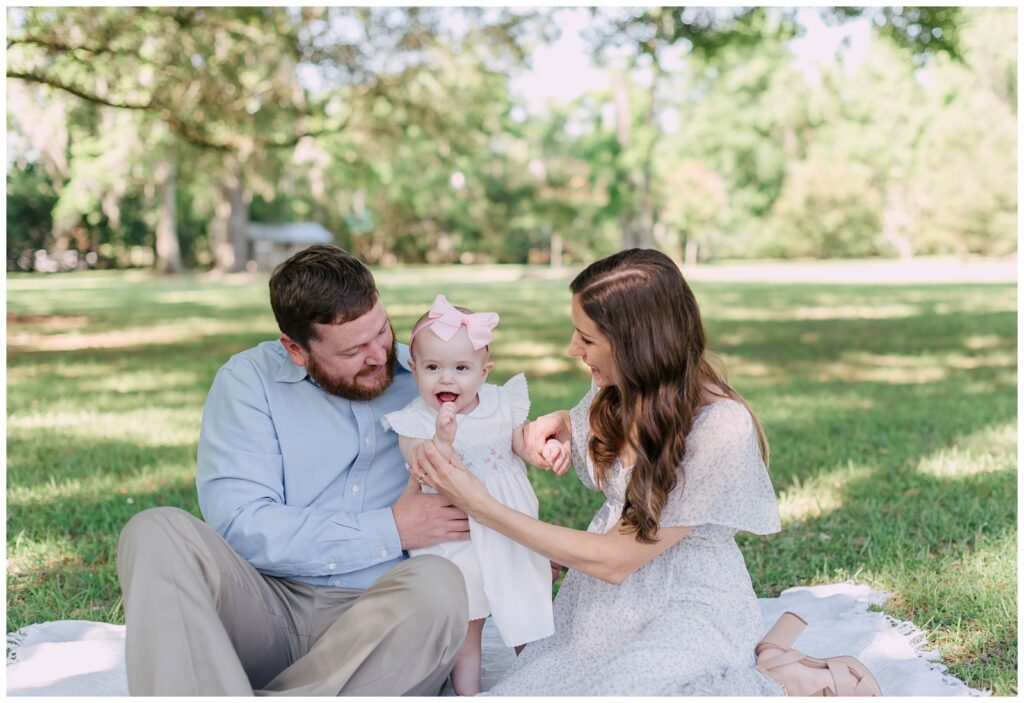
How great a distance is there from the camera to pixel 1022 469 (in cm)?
537

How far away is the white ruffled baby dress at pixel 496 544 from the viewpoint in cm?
292

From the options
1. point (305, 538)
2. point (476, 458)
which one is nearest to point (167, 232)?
point (476, 458)

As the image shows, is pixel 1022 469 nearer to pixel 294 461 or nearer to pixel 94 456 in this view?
pixel 294 461

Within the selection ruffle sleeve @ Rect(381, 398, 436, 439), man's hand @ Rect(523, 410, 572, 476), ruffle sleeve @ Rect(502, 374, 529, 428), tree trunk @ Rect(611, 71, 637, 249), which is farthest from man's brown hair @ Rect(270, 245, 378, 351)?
tree trunk @ Rect(611, 71, 637, 249)

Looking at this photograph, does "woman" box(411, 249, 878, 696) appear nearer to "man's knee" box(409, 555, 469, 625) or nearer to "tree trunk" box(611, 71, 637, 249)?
"man's knee" box(409, 555, 469, 625)

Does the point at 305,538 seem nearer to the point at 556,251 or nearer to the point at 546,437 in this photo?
the point at 546,437

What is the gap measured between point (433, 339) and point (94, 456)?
446cm

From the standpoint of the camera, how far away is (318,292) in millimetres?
2992

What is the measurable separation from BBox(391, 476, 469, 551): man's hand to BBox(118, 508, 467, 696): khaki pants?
215 mm

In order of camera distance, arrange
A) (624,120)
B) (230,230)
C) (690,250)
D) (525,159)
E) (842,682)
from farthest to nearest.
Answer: (690,250), (525,159), (624,120), (230,230), (842,682)

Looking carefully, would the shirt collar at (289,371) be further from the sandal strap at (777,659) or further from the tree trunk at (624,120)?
the tree trunk at (624,120)

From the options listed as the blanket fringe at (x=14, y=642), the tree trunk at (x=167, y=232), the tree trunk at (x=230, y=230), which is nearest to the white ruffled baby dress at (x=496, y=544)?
the blanket fringe at (x=14, y=642)

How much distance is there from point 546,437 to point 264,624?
0.95 meters

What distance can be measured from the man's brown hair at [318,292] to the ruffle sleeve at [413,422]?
315mm
